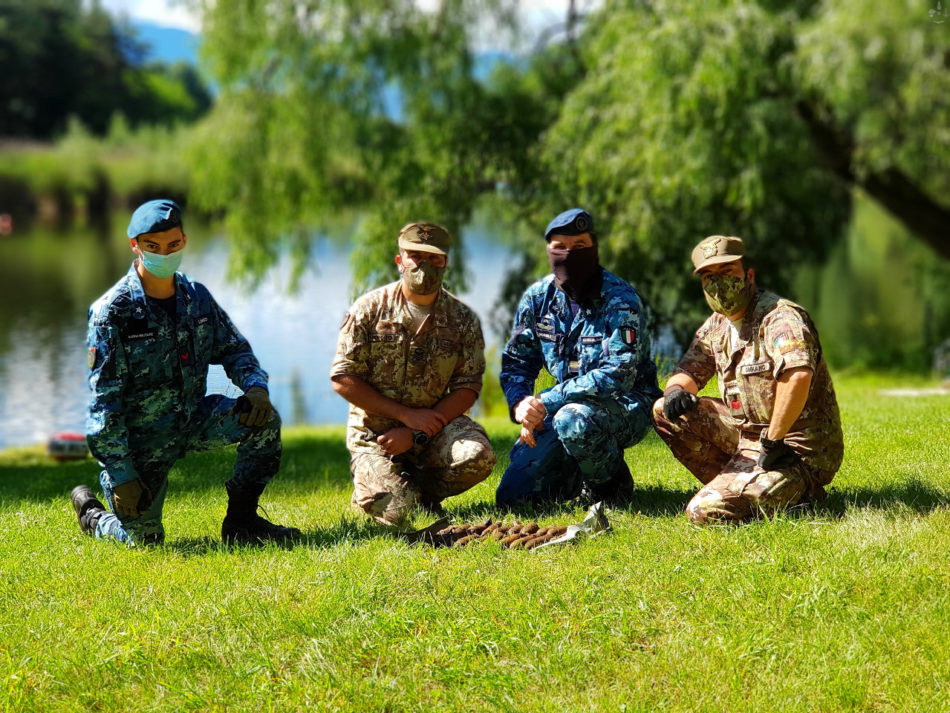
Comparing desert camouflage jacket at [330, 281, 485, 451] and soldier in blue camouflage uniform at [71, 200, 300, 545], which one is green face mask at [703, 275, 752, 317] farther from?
soldier in blue camouflage uniform at [71, 200, 300, 545]

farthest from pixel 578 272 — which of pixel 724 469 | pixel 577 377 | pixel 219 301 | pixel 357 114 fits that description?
pixel 219 301

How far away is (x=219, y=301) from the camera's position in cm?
3088

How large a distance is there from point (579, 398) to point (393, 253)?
940cm

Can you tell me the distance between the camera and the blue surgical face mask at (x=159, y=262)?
5629mm

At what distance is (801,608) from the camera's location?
14.6 ft

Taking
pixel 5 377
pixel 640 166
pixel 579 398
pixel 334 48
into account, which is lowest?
pixel 5 377

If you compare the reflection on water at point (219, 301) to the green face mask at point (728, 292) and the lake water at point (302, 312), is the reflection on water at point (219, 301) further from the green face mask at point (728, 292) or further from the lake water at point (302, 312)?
the green face mask at point (728, 292)

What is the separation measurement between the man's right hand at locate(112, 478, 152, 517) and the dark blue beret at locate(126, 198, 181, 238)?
1.34 metres

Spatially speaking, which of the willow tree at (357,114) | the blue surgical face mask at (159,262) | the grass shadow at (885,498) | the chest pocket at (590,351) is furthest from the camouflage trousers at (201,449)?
the willow tree at (357,114)

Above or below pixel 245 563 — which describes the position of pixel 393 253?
above

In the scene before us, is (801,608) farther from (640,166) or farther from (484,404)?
(484,404)

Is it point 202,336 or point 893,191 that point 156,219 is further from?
point 893,191

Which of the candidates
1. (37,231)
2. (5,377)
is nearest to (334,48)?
(5,377)

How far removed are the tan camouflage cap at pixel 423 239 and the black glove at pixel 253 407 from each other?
1218 millimetres
